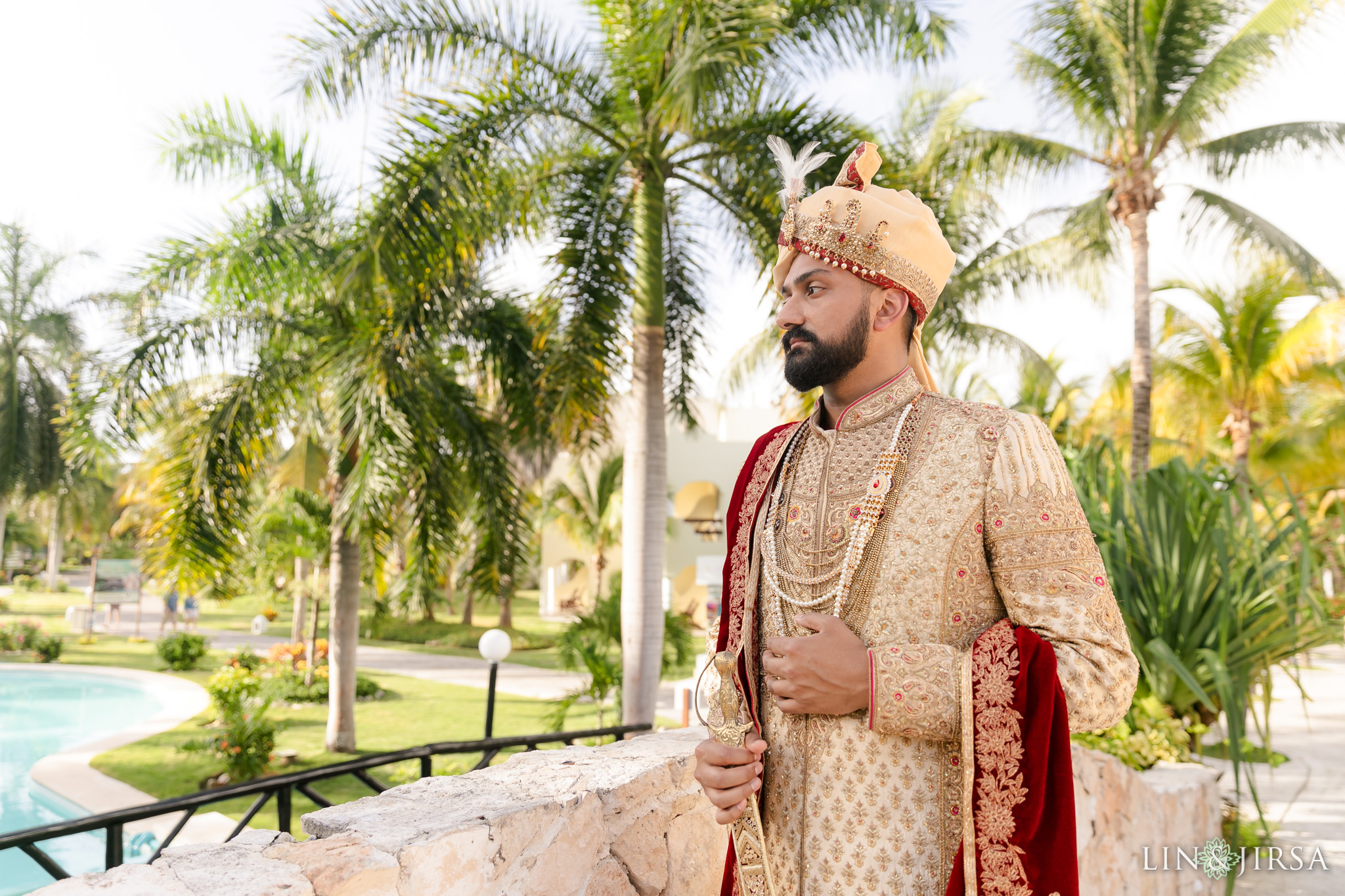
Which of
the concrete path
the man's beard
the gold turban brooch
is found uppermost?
the gold turban brooch

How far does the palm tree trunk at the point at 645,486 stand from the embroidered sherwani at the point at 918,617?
198 inches

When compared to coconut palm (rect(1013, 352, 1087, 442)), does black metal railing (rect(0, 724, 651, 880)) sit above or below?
below

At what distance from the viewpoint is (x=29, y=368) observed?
65.1ft

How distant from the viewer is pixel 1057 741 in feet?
4.22

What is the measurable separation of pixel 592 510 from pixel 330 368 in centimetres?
1458

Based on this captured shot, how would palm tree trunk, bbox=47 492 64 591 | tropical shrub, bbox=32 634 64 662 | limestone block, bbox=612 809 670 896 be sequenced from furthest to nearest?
palm tree trunk, bbox=47 492 64 591
tropical shrub, bbox=32 634 64 662
limestone block, bbox=612 809 670 896

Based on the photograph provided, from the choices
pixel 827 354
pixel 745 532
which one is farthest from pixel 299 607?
pixel 827 354

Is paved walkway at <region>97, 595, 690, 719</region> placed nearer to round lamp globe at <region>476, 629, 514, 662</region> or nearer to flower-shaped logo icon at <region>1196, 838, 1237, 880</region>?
round lamp globe at <region>476, 629, 514, 662</region>

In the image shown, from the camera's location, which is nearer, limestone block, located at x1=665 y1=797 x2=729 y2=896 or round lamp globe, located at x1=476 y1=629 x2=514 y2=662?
limestone block, located at x1=665 y1=797 x2=729 y2=896

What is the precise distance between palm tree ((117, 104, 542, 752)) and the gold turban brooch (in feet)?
14.9

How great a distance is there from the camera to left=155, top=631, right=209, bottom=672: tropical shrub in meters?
16.0

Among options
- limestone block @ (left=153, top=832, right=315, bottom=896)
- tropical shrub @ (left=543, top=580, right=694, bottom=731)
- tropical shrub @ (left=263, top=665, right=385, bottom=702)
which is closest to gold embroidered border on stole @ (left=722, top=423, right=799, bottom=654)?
limestone block @ (left=153, top=832, right=315, bottom=896)

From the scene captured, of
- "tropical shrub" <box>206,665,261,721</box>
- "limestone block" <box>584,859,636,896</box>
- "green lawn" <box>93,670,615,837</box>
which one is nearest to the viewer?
"limestone block" <box>584,859,636,896</box>

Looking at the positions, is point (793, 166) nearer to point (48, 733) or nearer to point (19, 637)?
point (48, 733)
